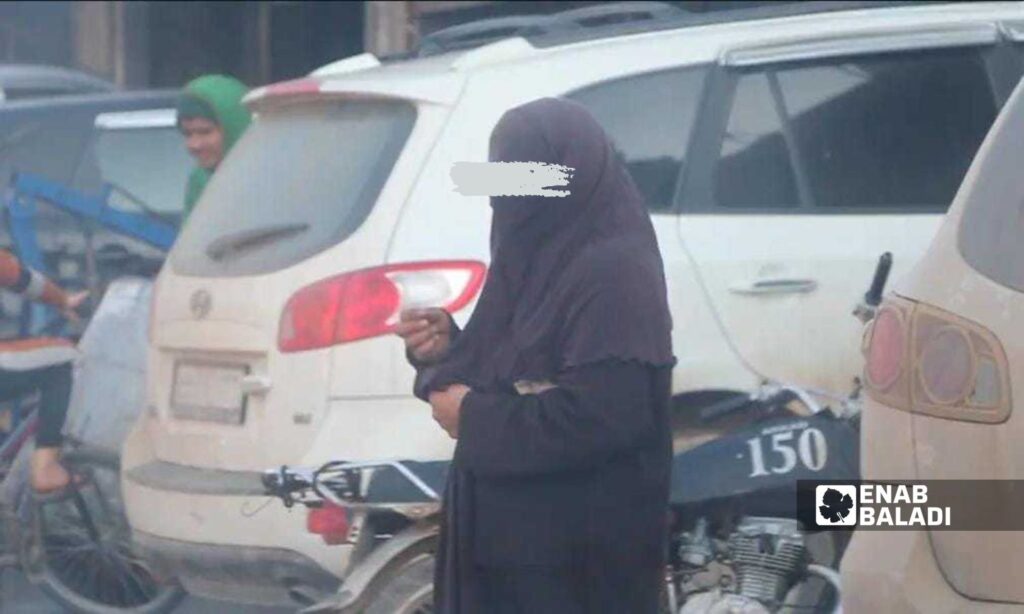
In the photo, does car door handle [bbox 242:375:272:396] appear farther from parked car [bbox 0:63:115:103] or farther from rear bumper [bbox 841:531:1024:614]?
parked car [bbox 0:63:115:103]

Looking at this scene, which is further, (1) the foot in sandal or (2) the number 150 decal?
(1) the foot in sandal

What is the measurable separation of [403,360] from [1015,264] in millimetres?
1845

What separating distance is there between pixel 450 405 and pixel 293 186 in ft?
6.44

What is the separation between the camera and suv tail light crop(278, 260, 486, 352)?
16.1 ft

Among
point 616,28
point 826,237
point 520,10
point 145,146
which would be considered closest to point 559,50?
point 616,28

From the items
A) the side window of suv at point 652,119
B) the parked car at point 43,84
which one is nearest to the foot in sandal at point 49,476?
the side window of suv at point 652,119

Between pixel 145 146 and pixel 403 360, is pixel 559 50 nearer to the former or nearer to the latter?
pixel 403 360

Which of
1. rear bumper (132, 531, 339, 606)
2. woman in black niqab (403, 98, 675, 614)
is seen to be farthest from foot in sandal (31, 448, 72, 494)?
woman in black niqab (403, 98, 675, 614)

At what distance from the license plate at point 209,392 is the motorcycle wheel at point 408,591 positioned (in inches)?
28.0

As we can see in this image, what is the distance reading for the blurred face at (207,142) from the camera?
7.22 m

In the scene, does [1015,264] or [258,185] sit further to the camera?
[258,185]

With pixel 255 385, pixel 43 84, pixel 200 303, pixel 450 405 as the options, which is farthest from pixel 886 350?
pixel 43 84

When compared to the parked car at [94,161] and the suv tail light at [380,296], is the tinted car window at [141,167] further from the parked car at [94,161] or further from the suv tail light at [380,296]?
the suv tail light at [380,296]

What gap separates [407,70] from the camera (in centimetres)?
536
